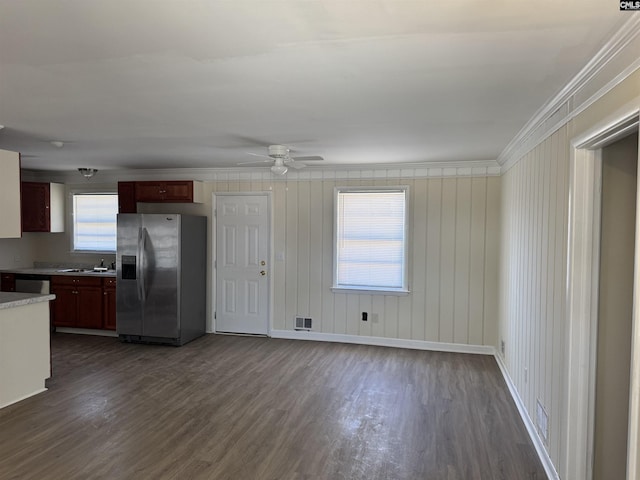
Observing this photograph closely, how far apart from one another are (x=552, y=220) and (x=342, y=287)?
3293mm

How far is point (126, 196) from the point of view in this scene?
596cm

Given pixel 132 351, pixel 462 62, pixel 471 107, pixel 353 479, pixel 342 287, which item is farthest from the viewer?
pixel 342 287

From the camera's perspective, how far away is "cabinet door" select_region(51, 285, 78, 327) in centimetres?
591

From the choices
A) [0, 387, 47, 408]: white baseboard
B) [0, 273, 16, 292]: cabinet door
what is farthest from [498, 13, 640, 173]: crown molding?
[0, 273, 16, 292]: cabinet door

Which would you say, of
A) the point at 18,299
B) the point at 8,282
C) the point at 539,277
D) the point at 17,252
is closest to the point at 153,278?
the point at 18,299

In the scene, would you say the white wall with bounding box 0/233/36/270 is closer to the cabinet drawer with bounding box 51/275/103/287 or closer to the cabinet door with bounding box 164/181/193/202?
the cabinet drawer with bounding box 51/275/103/287

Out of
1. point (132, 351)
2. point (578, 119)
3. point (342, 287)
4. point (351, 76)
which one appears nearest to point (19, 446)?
point (132, 351)

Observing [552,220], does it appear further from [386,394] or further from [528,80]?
[386,394]

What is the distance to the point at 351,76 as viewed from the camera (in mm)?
2215

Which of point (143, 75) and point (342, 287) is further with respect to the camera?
point (342, 287)

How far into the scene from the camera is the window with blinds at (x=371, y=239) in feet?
17.9

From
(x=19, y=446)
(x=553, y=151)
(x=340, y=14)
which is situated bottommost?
(x=19, y=446)

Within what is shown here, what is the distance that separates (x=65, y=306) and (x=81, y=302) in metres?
0.27

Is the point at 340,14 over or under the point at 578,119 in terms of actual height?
over
